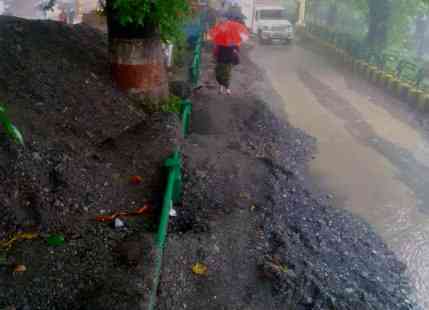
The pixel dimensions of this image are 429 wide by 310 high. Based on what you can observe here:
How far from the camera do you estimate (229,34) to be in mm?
9406

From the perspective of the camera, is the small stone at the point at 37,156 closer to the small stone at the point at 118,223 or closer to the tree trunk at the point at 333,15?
the small stone at the point at 118,223

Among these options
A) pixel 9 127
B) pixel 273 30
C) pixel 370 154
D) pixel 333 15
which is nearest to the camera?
pixel 9 127

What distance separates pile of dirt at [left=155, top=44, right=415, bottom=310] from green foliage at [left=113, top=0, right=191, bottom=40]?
1689 mm

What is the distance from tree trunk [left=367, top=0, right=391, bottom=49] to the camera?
17.3m

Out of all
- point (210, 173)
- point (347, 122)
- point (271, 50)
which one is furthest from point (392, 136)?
point (271, 50)

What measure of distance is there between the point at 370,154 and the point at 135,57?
5171 millimetres

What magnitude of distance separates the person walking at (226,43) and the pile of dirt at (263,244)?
9.18ft

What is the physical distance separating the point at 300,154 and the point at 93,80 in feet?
13.9

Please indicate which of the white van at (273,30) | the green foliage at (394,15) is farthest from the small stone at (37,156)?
the white van at (273,30)

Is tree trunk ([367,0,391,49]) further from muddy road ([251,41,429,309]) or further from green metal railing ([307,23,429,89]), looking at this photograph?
muddy road ([251,41,429,309])

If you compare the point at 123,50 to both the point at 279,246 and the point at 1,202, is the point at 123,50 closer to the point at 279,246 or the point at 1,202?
the point at 1,202

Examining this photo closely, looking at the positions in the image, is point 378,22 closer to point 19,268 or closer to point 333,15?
point 333,15

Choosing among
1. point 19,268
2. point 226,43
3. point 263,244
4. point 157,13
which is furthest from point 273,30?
point 19,268

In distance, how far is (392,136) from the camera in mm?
9789
